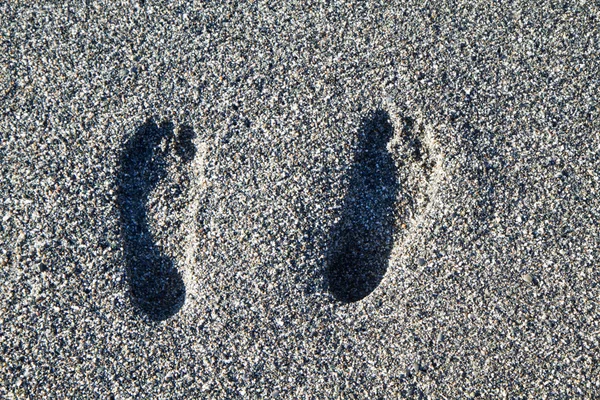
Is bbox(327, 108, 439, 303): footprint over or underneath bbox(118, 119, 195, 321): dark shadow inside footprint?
underneath

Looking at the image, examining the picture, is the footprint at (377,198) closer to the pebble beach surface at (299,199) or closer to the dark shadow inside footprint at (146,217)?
the pebble beach surface at (299,199)

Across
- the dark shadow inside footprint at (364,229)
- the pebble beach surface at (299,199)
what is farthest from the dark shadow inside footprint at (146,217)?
the dark shadow inside footprint at (364,229)

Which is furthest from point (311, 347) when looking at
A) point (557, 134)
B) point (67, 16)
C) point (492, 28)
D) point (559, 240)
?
point (67, 16)

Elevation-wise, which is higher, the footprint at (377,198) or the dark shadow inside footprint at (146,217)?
the dark shadow inside footprint at (146,217)

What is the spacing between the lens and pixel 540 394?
1.54 meters

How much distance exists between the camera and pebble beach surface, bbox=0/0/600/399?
1.56 meters

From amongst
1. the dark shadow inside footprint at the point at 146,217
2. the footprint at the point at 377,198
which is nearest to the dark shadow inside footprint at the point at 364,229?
the footprint at the point at 377,198

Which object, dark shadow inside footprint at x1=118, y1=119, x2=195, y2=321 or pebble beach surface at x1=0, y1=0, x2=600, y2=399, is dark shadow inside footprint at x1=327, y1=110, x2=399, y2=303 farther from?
dark shadow inside footprint at x1=118, y1=119, x2=195, y2=321

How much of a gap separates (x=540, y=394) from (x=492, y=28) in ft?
2.93

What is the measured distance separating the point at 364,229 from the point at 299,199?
0.17 metres

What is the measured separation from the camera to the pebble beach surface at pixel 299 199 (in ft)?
5.13

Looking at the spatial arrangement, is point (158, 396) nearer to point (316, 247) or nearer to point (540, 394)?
point (316, 247)

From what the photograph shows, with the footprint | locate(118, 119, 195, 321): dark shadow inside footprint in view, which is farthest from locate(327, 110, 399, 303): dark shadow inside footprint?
locate(118, 119, 195, 321): dark shadow inside footprint

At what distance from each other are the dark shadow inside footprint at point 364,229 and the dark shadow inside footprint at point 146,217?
1.25 feet
